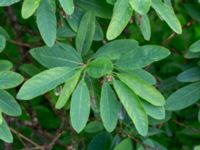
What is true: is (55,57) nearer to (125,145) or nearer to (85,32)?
(85,32)

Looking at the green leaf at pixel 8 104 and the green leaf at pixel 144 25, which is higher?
the green leaf at pixel 144 25

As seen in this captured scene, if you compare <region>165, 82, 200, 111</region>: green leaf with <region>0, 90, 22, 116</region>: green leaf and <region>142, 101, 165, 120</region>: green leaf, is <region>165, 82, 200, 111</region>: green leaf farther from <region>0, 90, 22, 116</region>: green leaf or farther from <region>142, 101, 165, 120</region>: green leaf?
<region>0, 90, 22, 116</region>: green leaf

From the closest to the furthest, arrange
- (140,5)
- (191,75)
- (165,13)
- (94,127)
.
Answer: (140,5), (165,13), (191,75), (94,127)

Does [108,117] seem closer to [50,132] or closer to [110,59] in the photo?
[110,59]

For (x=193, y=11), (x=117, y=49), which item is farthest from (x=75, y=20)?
(x=193, y=11)

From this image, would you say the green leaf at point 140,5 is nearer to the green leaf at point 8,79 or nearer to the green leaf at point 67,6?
the green leaf at point 67,6

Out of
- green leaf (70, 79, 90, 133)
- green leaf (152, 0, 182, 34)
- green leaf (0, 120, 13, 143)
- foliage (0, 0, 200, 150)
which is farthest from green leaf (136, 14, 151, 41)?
green leaf (0, 120, 13, 143)

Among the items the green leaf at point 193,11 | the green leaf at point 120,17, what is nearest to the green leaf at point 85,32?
the green leaf at point 120,17
